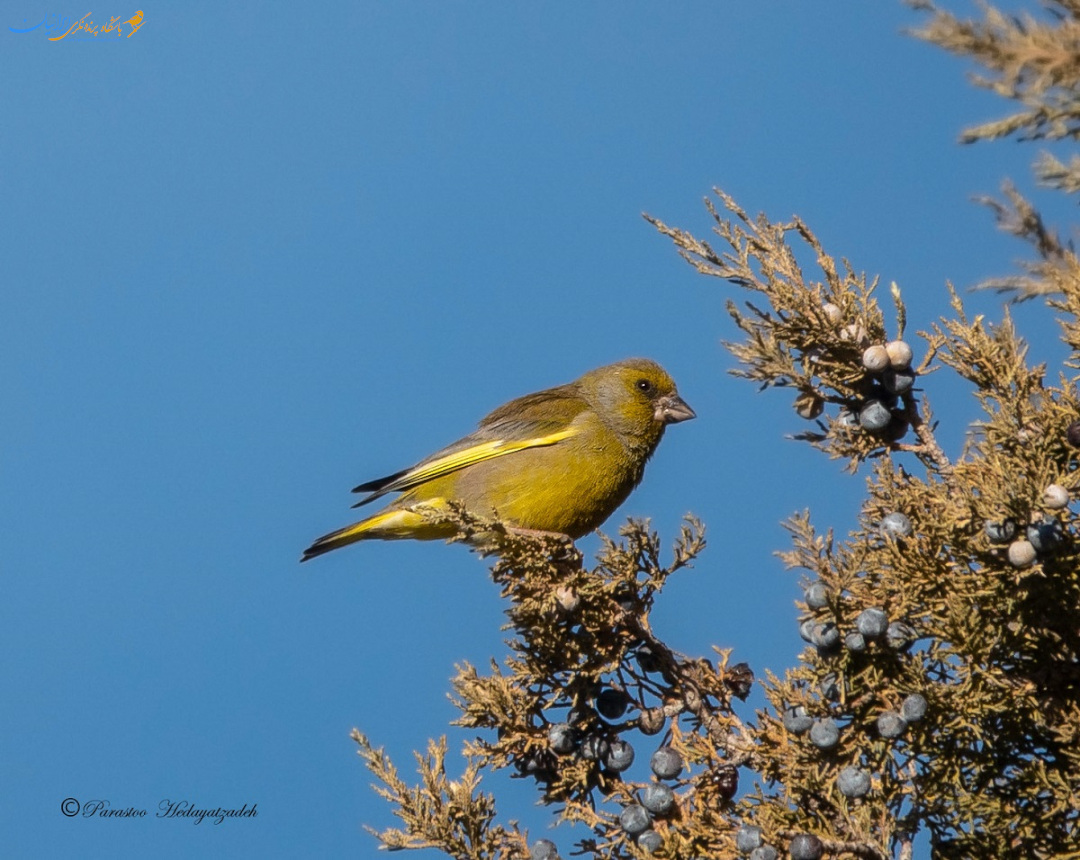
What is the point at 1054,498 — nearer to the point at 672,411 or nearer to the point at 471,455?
the point at 672,411

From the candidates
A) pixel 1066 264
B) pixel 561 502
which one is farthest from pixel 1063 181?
pixel 561 502

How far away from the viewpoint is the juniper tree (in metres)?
2.40

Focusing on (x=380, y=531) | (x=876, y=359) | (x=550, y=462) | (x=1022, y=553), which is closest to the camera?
(x=1022, y=553)

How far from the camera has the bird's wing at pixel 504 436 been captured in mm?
5184

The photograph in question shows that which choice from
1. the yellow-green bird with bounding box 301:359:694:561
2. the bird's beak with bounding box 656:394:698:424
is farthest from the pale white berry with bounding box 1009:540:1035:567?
the bird's beak with bounding box 656:394:698:424

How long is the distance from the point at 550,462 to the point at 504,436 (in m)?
0.45

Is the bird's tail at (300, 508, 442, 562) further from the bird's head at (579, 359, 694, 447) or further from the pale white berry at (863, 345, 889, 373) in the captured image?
the pale white berry at (863, 345, 889, 373)

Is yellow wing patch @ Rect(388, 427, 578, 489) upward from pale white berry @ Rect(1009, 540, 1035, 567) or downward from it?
upward

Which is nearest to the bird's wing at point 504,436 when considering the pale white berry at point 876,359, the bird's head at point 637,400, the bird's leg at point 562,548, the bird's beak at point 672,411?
the bird's head at point 637,400

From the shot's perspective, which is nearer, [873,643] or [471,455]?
[873,643]

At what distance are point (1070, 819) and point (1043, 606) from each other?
0.46 meters

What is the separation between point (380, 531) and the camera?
17.1 feet

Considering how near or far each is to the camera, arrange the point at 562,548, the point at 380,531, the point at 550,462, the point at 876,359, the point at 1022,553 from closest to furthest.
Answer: the point at 1022,553 < the point at 876,359 < the point at 562,548 < the point at 550,462 < the point at 380,531

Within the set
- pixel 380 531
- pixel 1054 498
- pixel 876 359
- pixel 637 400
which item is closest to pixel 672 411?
pixel 637 400
